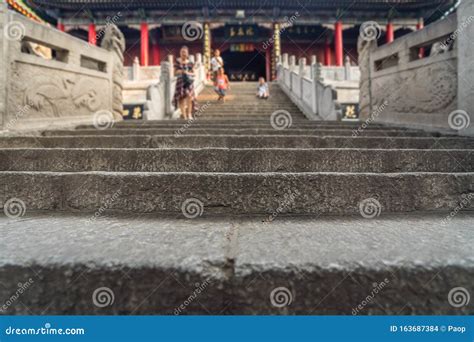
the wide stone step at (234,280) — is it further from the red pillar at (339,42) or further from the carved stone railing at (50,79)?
the red pillar at (339,42)

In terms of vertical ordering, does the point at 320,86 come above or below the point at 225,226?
above

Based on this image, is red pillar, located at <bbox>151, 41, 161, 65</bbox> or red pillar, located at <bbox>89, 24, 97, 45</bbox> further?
red pillar, located at <bbox>151, 41, 161, 65</bbox>

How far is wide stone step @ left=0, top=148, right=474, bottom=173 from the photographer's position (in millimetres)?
2049

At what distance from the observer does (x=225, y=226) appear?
4.25 ft

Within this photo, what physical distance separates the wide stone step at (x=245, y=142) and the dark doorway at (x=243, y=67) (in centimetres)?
1866

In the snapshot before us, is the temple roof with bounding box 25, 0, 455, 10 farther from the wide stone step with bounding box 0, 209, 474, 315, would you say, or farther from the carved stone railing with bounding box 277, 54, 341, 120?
the wide stone step with bounding box 0, 209, 474, 315

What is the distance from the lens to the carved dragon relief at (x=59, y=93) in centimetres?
360

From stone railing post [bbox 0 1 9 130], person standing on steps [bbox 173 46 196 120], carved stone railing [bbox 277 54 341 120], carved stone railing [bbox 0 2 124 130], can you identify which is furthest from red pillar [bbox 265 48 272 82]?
stone railing post [bbox 0 1 9 130]

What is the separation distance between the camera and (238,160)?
206 cm

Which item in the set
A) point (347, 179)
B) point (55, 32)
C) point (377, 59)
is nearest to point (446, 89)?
point (377, 59)

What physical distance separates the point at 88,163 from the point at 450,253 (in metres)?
2.23

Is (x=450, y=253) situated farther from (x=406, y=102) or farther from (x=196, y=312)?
(x=406, y=102)

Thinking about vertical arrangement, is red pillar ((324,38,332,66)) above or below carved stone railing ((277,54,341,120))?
above

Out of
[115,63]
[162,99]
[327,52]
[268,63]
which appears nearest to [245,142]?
[115,63]
